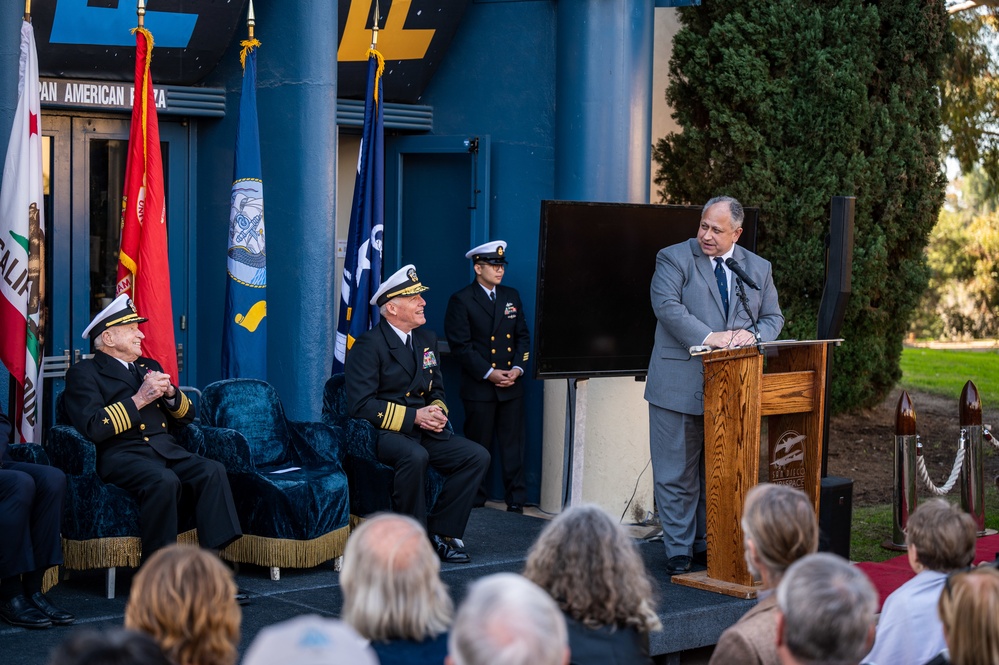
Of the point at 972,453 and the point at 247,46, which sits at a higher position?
the point at 247,46

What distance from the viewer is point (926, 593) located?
3350mm

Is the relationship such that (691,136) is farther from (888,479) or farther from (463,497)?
(463,497)

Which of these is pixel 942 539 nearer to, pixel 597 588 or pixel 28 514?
pixel 597 588

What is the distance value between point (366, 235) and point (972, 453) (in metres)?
3.60

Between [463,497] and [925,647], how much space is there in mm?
3117

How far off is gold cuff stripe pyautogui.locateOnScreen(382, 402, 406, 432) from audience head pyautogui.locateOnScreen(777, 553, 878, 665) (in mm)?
3777

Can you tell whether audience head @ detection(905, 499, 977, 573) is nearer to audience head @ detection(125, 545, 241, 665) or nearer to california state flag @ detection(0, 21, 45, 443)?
audience head @ detection(125, 545, 241, 665)

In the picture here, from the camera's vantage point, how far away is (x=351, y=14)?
758cm

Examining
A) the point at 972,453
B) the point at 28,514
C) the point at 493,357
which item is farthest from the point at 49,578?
the point at 972,453

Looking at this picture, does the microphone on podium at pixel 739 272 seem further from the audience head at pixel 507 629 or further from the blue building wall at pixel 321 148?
the audience head at pixel 507 629

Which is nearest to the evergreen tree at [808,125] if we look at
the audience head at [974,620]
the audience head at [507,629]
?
the audience head at [974,620]

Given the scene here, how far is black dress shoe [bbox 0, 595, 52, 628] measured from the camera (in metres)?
4.78

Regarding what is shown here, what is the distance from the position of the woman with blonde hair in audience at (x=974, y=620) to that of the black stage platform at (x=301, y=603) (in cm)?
256

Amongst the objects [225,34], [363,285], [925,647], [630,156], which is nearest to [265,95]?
[225,34]
